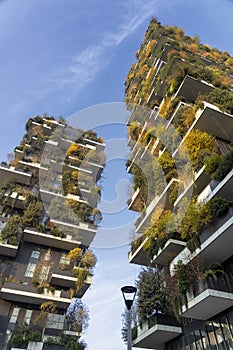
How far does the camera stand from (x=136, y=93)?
3088cm

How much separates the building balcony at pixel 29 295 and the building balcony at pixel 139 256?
246 inches

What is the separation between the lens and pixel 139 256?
19.3 metres

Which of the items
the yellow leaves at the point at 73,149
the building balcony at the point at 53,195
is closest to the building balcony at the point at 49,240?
the building balcony at the point at 53,195

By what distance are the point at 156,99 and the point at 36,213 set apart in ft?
49.2

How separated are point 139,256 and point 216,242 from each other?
323 inches

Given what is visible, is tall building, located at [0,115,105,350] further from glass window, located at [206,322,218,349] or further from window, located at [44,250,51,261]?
glass window, located at [206,322,218,349]

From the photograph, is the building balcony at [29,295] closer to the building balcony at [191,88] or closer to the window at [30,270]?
the window at [30,270]

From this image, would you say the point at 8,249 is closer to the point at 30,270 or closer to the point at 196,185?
the point at 30,270

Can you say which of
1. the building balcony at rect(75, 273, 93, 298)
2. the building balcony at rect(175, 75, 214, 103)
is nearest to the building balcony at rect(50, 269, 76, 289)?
the building balcony at rect(75, 273, 93, 298)

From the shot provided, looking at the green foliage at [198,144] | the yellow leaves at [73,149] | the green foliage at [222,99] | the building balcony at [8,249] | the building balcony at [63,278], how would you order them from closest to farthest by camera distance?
the green foliage at [198,144], the green foliage at [222,99], the building balcony at [63,278], the building balcony at [8,249], the yellow leaves at [73,149]

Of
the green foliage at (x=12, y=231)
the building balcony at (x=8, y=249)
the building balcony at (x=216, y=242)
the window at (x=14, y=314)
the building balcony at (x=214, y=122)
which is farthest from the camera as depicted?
the green foliage at (x=12, y=231)

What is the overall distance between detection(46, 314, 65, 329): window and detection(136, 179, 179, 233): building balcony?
29.4 feet

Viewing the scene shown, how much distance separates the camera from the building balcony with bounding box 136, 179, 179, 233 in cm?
1727

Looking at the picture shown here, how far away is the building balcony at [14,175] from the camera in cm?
2812
